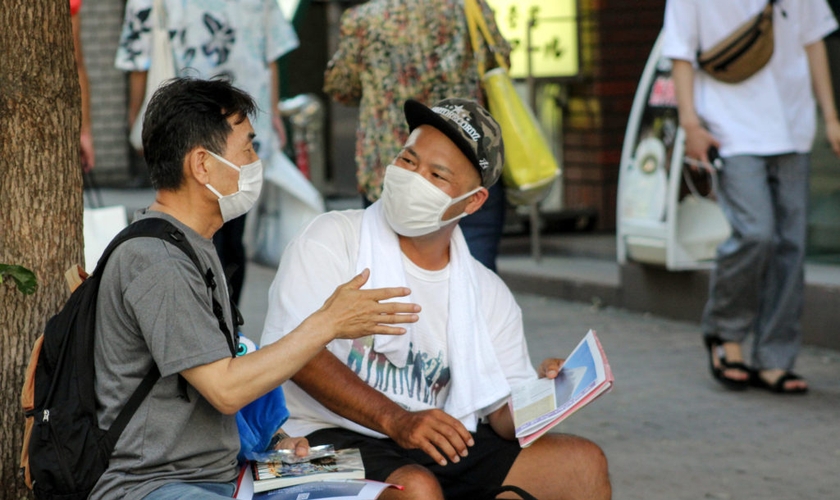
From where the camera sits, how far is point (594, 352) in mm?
3156

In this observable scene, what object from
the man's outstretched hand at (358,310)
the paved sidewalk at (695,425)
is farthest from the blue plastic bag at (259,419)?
the paved sidewalk at (695,425)

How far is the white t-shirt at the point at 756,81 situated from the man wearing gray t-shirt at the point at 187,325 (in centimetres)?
303

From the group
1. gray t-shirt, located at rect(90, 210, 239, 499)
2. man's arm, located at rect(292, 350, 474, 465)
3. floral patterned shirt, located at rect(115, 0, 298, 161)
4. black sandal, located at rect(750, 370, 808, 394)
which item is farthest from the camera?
floral patterned shirt, located at rect(115, 0, 298, 161)

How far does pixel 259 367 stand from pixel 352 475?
40 centimetres

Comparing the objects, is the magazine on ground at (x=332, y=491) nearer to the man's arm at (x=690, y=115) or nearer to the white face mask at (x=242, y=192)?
the white face mask at (x=242, y=192)

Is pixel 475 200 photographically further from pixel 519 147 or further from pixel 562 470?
pixel 519 147

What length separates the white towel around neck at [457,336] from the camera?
11.1 ft

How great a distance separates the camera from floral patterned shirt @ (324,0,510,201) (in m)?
5.09

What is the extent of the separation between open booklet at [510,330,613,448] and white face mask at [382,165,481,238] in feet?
1.62

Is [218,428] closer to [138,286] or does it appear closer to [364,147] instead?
[138,286]

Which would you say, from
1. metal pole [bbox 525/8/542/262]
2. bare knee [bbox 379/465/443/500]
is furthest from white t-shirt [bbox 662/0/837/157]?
metal pole [bbox 525/8/542/262]

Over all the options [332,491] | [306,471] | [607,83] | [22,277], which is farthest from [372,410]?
[607,83]

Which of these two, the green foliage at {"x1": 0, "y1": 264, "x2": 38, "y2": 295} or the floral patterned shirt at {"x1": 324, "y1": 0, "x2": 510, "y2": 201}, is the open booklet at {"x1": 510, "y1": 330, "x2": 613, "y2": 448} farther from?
the floral patterned shirt at {"x1": 324, "y1": 0, "x2": 510, "y2": 201}

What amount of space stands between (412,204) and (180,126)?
2.67ft
